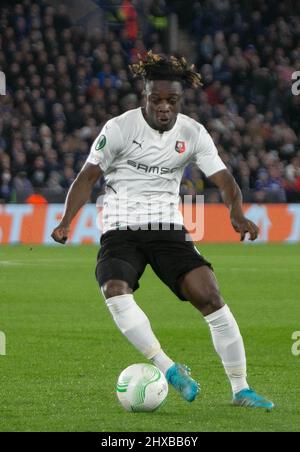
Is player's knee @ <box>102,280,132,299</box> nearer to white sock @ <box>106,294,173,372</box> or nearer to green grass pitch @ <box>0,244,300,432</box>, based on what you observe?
white sock @ <box>106,294,173,372</box>

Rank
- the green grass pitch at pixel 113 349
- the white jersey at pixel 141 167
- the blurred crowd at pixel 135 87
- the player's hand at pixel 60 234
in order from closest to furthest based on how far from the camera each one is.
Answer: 1. the green grass pitch at pixel 113 349
2. the player's hand at pixel 60 234
3. the white jersey at pixel 141 167
4. the blurred crowd at pixel 135 87

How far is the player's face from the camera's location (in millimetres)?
6922

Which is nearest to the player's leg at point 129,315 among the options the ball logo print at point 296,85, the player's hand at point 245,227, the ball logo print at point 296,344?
the player's hand at point 245,227

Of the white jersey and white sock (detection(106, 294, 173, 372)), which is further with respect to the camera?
the white jersey

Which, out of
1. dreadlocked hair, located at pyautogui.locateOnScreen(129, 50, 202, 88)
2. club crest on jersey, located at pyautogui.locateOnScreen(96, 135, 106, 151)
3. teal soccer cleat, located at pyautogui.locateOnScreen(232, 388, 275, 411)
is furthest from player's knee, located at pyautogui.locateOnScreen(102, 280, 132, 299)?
dreadlocked hair, located at pyautogui.locateOnScreen(129, 50, 202, 88)

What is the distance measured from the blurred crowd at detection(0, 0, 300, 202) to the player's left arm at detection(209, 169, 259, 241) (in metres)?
15.2

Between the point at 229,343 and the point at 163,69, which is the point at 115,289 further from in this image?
the point at 163,69

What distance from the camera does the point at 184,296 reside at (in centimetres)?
689

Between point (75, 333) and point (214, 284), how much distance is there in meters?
4.11

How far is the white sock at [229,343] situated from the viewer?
272 inches

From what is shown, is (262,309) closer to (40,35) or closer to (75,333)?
(75,333)

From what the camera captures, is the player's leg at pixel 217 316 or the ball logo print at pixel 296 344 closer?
the player's leg at pixel 217 316

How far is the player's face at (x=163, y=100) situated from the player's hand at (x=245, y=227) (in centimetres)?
69

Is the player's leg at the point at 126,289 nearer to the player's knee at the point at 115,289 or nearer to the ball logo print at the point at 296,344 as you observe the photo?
the player's knee at the point at 115,289
